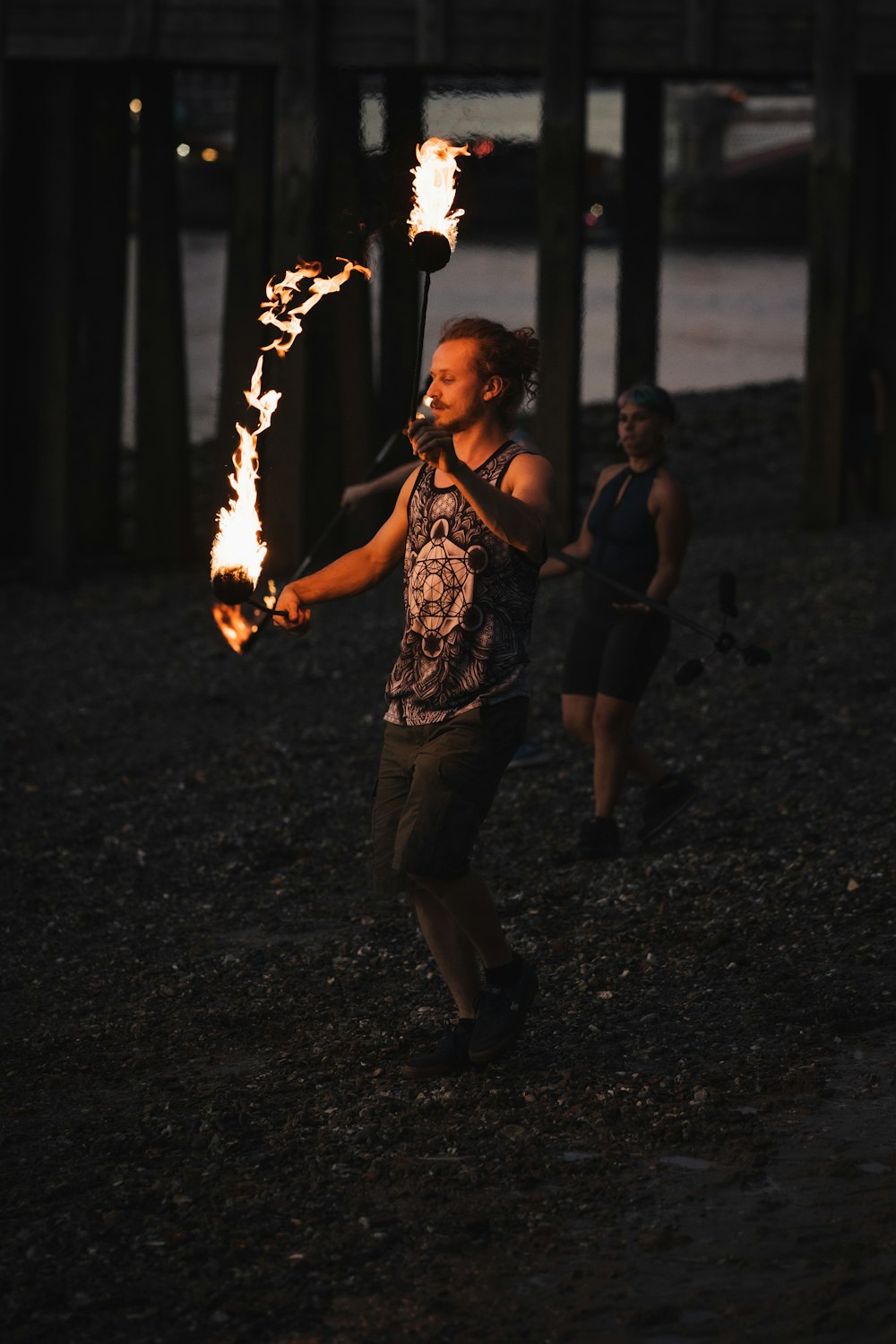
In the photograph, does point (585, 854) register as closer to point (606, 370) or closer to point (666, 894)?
point (666, 894)

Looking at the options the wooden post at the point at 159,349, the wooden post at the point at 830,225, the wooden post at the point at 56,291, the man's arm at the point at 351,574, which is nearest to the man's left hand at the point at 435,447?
the man's arm at the point at 351,574

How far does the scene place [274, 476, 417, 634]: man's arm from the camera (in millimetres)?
5289

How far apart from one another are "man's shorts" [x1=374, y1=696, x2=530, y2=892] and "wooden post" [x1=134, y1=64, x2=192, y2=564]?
361 inches

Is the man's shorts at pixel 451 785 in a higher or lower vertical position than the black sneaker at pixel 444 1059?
higher

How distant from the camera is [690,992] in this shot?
591cm

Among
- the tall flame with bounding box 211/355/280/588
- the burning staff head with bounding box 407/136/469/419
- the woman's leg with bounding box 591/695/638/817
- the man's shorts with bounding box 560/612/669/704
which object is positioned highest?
the burning staff head with bounding box 407/136/469/419

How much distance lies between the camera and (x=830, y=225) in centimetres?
1259

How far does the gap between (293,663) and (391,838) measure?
6.34 m

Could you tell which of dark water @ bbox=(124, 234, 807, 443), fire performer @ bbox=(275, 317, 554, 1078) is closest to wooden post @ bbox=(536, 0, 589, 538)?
fire performer @ bbox=(275, 317, 554, 1078)

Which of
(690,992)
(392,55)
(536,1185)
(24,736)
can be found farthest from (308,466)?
(536,1185)

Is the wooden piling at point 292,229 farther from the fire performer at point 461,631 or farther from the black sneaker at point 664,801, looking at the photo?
the fire performer at point 461,631

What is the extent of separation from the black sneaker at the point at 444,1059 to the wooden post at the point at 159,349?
364 inches

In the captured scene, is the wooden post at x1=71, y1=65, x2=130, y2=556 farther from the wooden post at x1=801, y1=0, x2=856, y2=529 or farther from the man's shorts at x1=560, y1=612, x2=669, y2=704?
the man's shorts at x1=560, y1=612, x2=669, y2=704

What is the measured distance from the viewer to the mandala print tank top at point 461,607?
5035mm
